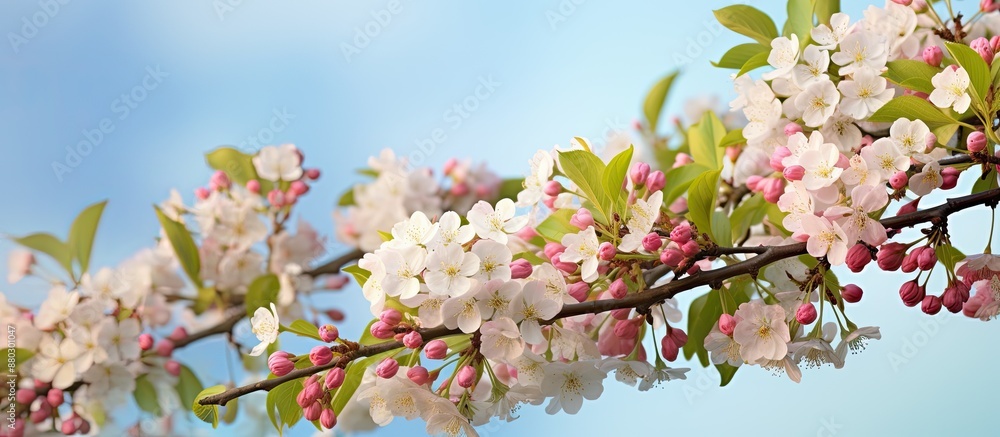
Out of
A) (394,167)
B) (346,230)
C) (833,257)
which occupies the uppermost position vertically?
(833,257)

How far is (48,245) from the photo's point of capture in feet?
4.80

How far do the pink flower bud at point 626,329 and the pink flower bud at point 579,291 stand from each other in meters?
0.10

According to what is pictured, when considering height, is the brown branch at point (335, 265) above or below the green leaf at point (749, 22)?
below

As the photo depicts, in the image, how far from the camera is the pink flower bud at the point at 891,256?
3.00ft

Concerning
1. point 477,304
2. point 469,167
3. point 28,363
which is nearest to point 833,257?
point 477,304

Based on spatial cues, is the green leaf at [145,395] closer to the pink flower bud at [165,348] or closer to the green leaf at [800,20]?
the pink flower bud at [165,348]

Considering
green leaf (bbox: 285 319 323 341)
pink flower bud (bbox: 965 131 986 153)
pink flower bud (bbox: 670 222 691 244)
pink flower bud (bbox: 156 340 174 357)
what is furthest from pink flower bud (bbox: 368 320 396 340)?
pink flower bud (bbox: 156 340 174 357)

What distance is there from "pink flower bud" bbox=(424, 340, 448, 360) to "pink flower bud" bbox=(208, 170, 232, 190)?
0.89m

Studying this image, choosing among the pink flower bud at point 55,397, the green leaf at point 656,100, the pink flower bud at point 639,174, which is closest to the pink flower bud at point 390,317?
the pink flower bud at point 639,174

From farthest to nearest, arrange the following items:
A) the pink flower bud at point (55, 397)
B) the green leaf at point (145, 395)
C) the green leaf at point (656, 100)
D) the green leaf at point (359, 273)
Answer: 1. the green leaf at point (656, 100)
2. the green leaf at point (145, 395)
3. the pink flower bud at point (55, 397)
4. the green leaf at point (359, 273)

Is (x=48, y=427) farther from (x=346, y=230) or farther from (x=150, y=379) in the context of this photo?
(x=346, y=230)

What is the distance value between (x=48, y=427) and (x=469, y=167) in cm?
96

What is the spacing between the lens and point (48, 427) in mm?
1367

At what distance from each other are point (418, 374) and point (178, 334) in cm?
81
